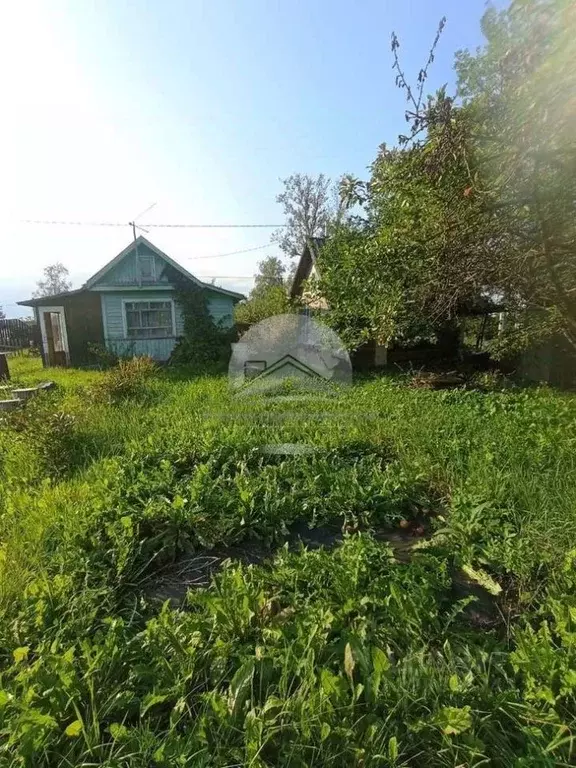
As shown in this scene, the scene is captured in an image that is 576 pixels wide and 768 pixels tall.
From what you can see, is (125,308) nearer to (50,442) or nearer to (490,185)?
(50,442)

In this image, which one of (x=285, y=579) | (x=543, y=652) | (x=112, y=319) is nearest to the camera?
(x=543, y=652)

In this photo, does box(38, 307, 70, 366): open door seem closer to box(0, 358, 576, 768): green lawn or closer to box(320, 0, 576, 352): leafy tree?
box(0, 358, 576, 768): green lawn

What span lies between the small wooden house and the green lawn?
946 cm

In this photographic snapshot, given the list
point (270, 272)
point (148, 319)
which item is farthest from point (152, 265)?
point (270, 272)

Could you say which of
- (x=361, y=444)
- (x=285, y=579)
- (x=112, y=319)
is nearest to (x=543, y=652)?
(x=285, y=579)

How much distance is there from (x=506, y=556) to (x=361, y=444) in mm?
1967

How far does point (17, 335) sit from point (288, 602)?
2091cm

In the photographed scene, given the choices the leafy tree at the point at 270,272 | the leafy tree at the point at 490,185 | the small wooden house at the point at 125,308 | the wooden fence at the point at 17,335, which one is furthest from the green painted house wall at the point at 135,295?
the leafy tree at the point at 270,272

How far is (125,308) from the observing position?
12953mm

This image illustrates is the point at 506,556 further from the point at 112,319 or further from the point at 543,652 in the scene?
the point at 112,319

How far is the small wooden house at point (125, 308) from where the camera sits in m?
12.7

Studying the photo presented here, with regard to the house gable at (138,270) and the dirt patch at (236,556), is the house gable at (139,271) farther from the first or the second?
the dirt patch at (236,556)

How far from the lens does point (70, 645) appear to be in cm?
172

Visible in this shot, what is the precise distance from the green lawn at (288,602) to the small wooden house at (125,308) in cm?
946
